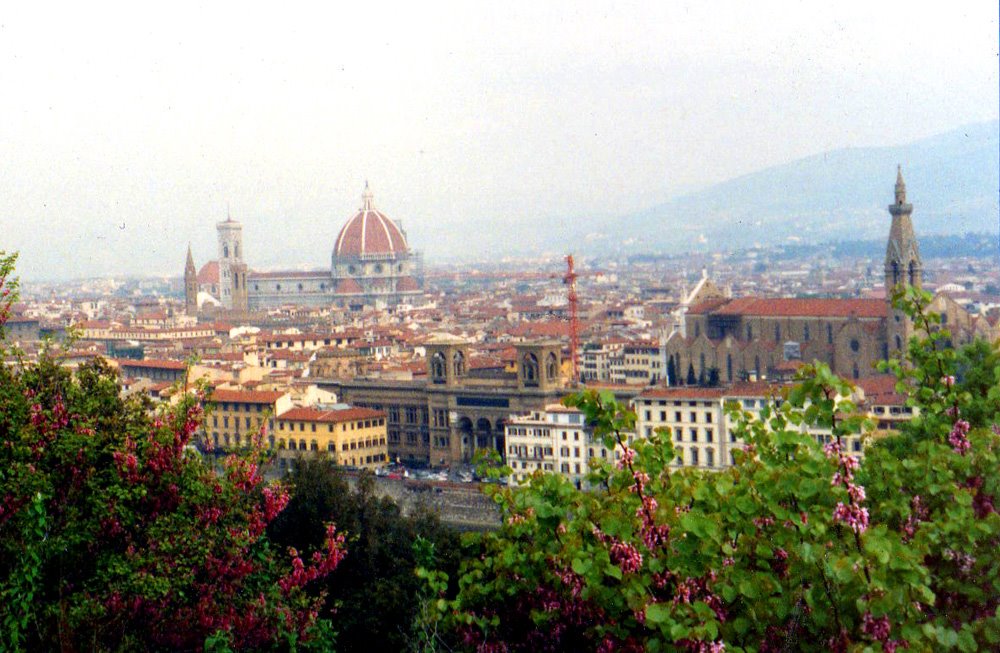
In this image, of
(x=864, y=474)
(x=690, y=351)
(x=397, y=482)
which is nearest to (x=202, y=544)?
(x=864, y=474)

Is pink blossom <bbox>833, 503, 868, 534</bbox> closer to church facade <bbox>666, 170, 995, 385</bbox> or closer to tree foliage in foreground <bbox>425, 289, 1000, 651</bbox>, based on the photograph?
tree foliage in foreground <bbox>425, 289, 1000, 651</bbox>

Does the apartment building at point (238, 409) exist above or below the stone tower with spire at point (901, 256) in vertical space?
below

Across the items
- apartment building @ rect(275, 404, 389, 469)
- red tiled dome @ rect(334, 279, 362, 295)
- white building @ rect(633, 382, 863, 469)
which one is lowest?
apartment building @ rect(275, 404, 389, 469)

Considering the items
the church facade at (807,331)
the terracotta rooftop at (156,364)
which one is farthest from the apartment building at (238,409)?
the church facade at (807,331)

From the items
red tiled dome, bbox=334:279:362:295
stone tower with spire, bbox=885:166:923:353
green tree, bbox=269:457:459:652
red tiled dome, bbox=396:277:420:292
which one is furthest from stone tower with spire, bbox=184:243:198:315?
green tree, bbox=269:457:459:652

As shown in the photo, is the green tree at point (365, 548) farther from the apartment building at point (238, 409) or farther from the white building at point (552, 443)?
the apartment building at point (238, 409)

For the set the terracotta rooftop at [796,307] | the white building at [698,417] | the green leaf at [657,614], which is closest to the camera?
the green leaf at [657,614]

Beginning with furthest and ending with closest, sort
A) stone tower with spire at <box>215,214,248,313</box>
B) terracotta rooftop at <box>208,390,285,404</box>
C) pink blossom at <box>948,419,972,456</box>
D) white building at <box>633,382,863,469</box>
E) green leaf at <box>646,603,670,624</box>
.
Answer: stone tower with spire at <box>215,214,248,313</box> → terracotta rooftop at <box>208,390,285,404</box> → white building at <box>633,382,863,469</box> → pink blossom at <box>948,419,972,456</box> → green leaf at <box>646,603,670,624</box>

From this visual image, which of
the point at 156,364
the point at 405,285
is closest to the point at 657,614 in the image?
the point at 156,364
